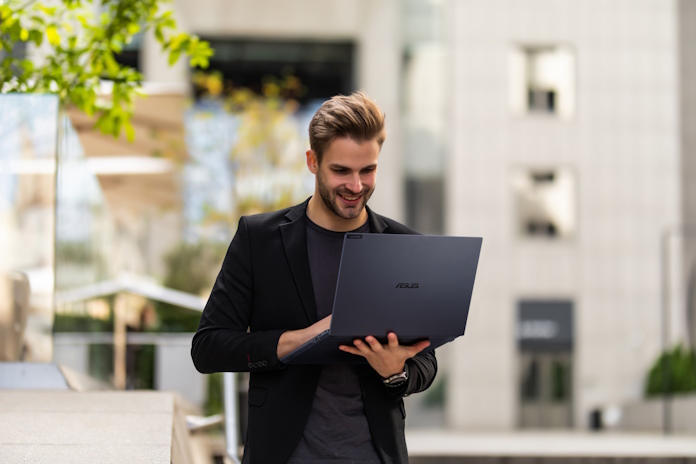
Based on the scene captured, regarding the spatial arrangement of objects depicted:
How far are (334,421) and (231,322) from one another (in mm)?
396

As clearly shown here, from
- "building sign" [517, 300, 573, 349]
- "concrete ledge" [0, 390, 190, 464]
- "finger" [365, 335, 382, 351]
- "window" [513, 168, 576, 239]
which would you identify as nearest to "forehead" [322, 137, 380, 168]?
"finger" [365, 335, 382, 351]

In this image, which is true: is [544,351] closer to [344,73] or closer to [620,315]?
[620,315]

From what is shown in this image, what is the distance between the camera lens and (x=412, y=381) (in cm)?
316

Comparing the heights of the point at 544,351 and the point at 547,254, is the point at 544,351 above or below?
below

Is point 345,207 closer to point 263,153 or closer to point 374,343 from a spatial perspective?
point 374,343

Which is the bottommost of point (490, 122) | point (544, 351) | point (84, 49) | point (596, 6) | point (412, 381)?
point (544, 351)

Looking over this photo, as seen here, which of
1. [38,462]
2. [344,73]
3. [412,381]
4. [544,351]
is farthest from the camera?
[344,73]

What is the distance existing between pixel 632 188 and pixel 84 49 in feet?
93.3

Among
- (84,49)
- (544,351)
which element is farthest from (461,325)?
(544,351)

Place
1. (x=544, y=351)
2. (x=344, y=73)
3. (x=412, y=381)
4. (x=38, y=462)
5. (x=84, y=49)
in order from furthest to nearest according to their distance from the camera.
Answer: (x=344, y=73), (x=544, y=351), (x=84, y=49), (x=38, y=462), (x=412, y=381)

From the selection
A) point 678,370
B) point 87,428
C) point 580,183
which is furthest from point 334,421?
point 580,183

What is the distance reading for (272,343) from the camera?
3.09 m

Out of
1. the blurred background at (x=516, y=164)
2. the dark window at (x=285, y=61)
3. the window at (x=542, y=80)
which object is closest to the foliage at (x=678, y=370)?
the blurred background at (x=516, y=164)

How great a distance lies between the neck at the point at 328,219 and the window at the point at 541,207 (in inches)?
1167
